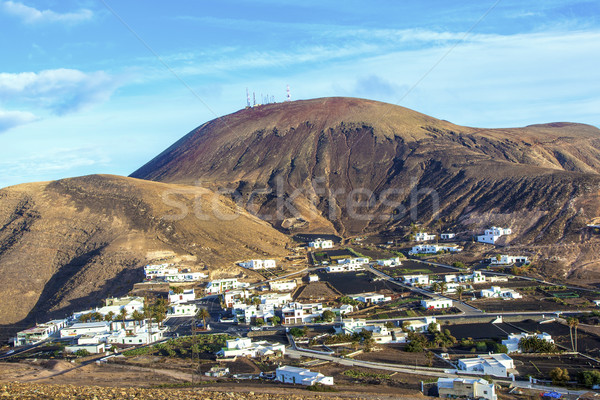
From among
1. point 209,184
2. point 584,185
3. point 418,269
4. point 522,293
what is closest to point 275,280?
point 418,269

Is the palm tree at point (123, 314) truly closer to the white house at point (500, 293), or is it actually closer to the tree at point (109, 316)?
the tree at point (109, 316)

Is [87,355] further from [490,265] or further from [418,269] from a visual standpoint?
[490,265]

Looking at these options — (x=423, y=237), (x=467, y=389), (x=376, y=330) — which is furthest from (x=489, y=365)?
(x=423, y=237)

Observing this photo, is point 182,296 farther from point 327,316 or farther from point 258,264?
point 327,316

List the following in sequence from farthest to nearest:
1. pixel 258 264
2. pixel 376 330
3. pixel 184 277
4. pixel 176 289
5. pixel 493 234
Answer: pixel 493 234 → pixel 258 264 → pixel 184 277 → pixel 176 289 → pixel 376 330

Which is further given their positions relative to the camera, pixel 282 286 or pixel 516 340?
pixel 282 286

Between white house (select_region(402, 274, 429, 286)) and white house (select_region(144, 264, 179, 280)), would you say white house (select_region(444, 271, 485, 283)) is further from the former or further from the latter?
white house (select_region(144, 264, 179, 280))

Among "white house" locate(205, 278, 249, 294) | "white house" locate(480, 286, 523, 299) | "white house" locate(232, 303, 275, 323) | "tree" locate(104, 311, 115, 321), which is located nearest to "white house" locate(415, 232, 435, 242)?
"white house" locate(480, 286, 523, 299)
